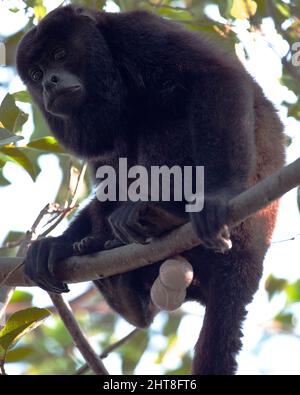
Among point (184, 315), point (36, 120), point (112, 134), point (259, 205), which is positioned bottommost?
point (184, 315)

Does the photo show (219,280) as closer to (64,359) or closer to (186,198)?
(186,198)

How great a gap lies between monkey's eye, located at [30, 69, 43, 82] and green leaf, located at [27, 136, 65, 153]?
0.27 metres

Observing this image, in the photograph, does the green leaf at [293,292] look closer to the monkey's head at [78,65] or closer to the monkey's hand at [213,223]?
the monkey's head at [78,65]

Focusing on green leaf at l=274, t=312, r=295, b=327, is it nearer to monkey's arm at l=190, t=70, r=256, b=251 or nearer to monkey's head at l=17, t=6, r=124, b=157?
monkey's head at l=17, t=6, r=124, b=157

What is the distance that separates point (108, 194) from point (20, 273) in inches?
24.5

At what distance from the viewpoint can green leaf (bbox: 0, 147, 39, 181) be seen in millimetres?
3391

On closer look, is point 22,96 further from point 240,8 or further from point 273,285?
point 273,285

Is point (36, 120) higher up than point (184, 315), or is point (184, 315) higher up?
point (36, 120)

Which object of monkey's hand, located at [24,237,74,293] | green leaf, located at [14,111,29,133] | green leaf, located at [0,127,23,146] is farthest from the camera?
green leaf, located at [14,111,29,133]

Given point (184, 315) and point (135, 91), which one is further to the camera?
point (184, 315)

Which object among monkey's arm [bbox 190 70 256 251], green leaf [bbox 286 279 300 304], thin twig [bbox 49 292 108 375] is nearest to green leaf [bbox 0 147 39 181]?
thin twig [bbox 49 292 108 375]
